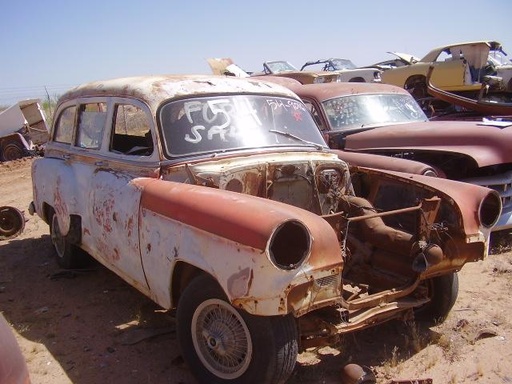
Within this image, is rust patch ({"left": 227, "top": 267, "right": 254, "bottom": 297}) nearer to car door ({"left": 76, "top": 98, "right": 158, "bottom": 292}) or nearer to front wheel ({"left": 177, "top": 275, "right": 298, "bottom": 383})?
front wheel ({"left": 177, "top": 275, "right": 298, "bottom": 383})

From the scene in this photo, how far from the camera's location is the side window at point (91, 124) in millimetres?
4451

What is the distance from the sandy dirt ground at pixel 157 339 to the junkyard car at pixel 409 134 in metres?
1.16

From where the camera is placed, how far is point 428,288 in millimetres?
3928

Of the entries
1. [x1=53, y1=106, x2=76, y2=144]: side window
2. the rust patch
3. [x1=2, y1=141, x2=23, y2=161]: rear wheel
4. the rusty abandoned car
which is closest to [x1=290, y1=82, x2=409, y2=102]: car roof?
the rusty abandoned car

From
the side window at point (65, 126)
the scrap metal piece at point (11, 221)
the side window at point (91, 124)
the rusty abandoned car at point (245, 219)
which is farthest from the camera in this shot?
the scrap metal piece at point (11, 221)

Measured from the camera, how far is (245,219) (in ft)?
8.59

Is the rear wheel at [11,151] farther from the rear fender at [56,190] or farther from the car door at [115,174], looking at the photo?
the car door at [115,174]

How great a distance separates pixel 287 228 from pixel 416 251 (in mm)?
1177

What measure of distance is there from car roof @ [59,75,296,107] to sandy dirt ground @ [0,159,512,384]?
70.6 inches

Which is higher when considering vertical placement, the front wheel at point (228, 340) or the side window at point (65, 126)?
the side window at point (65, 126)

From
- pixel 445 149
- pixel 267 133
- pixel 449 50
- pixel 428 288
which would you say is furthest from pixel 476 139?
pixel 449 50

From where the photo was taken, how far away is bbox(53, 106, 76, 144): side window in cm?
501

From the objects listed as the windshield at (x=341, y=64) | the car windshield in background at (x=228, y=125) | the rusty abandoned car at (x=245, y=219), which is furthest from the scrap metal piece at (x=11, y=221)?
the windshield at (x=341, y=64)

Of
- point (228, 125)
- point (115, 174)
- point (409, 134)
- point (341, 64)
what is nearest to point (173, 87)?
point (228, 125)
